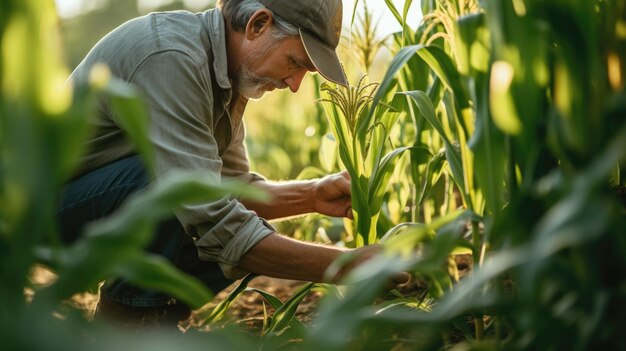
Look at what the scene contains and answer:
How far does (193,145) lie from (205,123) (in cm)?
14

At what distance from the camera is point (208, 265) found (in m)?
2.31

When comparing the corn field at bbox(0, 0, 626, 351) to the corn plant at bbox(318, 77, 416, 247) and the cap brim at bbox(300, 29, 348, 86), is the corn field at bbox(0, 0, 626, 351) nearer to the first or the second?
the corn plant at bbox(318, 77, 416, 247)

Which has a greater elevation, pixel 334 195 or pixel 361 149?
pixel 361 149

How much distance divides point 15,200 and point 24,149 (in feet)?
0.19

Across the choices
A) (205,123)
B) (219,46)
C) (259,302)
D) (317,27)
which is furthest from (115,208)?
(259,302)

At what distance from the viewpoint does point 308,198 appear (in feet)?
7.81

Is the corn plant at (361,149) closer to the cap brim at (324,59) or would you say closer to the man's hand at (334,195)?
the cap brim at (324,59)

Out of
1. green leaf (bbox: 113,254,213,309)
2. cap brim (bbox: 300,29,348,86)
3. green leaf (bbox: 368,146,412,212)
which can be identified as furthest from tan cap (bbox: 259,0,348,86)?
green leaf (bbox: 113,254,213,309)

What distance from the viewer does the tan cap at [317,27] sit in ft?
6.83

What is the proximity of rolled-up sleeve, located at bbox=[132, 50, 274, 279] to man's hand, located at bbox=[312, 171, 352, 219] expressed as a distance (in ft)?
1.59

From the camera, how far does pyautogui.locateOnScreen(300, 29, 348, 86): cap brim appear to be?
2053 millimetres

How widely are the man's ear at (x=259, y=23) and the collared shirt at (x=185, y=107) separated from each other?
0.26 feet

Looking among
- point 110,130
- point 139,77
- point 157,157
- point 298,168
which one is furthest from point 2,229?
point 298,168

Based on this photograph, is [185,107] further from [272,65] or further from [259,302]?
[259,302]
